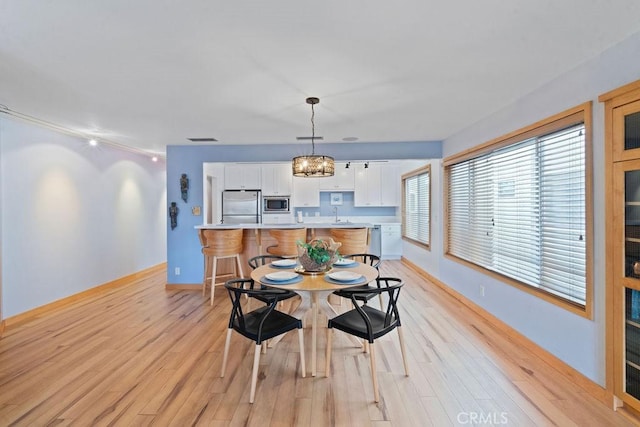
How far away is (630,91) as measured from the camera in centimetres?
170

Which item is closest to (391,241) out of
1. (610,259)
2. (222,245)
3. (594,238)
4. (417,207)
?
(417,207)

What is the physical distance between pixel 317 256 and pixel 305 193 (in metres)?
4.33

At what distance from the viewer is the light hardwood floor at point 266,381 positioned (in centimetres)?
179

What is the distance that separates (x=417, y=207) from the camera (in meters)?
5.87

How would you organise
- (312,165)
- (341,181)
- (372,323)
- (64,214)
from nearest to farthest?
(372,323) < (312,165) < (64,214) < (341,181)

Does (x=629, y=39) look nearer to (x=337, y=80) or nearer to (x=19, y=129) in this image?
(x=337, y=80)

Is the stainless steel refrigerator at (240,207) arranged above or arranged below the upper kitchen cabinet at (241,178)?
below

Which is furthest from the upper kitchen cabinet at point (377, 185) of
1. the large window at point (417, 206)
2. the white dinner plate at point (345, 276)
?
the white dinner plate at point (345, 276)

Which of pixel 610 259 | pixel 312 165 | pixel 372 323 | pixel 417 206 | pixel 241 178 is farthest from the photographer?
pixel 241 178

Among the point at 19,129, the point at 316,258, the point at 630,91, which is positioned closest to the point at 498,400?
the point at 316,258

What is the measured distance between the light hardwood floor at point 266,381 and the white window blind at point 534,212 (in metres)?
0.74

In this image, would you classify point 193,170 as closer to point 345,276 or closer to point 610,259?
point 345,276

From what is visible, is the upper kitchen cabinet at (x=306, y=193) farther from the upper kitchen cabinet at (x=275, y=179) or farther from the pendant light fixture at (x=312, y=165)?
the pendant light fixture at (x=312, y=165)

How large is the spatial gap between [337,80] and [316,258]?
58.7 inches
